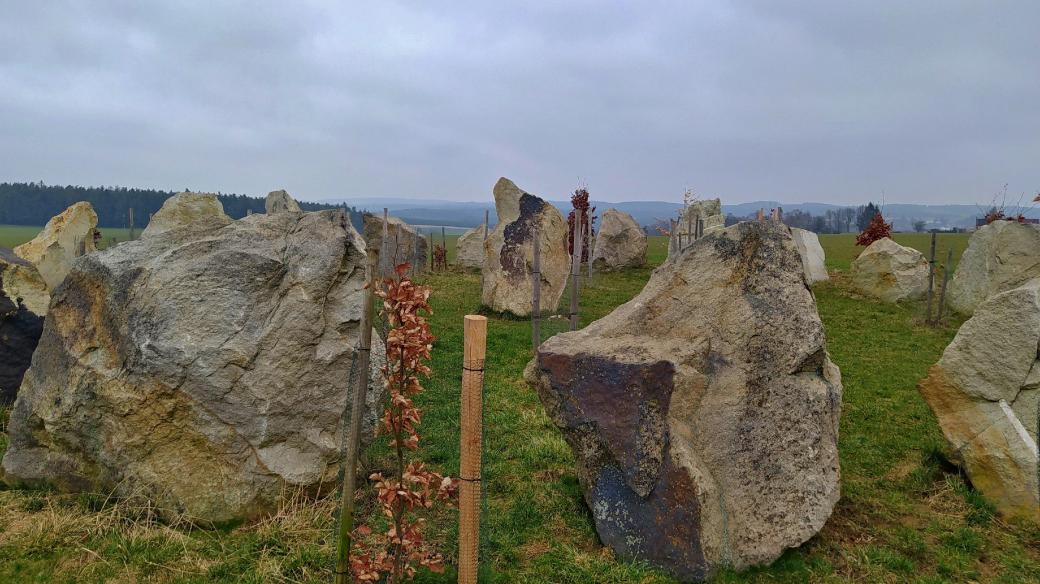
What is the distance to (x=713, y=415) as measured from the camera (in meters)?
5.30

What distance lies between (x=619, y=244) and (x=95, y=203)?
259ft

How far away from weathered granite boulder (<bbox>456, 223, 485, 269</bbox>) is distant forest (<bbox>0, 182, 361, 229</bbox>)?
5852 cm

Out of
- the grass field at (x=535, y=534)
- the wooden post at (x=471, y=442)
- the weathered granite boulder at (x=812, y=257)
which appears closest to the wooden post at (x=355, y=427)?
the wooden post at (x=471, y=442)

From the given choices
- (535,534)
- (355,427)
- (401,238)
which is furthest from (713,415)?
(401,238)

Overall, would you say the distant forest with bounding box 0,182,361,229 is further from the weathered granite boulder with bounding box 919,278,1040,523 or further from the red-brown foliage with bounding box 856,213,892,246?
the weathered granite boulder with bounding box 919,278,1040,523

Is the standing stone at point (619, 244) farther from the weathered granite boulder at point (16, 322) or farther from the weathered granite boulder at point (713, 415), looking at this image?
the weathered granite boulder at point (713, 415)

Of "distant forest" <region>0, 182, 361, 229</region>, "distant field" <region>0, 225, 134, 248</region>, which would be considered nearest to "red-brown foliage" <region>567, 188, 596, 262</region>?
"distant field" <region>0, 225, 134, 248</region>

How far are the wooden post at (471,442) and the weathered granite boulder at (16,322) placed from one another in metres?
6.65

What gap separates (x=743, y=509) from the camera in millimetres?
5109

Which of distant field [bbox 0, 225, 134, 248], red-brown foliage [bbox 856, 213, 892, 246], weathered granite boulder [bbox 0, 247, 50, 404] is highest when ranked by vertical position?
red-brown foliage [bbox 856, 213, 892, 246]

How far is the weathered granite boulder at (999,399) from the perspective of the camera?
230 inches

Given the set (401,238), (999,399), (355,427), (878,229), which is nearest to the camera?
(355,427)

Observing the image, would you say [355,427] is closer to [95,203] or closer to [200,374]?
[200,374]

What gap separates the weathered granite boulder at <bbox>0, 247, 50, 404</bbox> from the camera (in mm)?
7984
